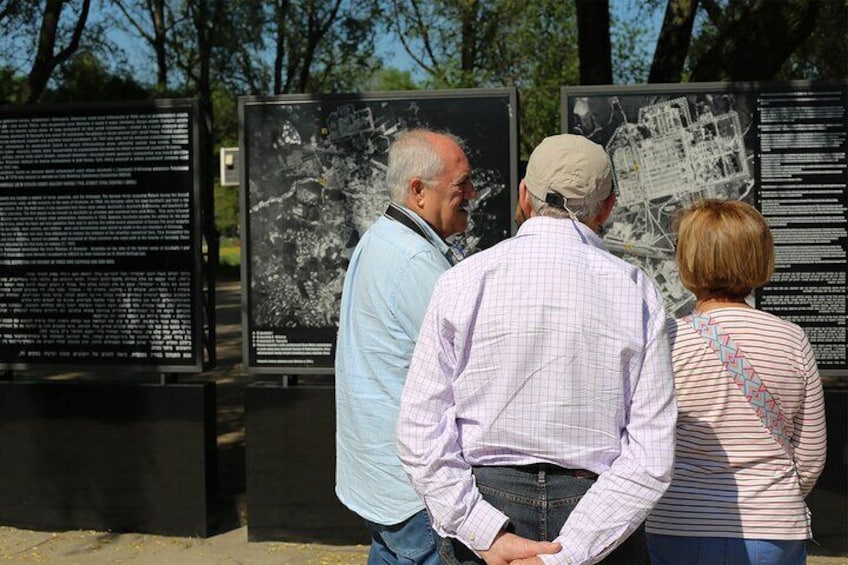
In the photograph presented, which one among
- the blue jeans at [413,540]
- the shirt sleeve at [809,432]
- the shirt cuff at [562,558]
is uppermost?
the shirt sleeve at [809,432]

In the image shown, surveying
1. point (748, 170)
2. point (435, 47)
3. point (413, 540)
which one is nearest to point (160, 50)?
point (435, 47)

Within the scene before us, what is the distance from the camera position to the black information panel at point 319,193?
18.7 ft

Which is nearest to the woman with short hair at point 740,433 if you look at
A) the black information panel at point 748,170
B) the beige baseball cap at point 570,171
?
the beige baseball cap at point 570,171

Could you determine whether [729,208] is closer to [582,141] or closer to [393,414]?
[582,141]

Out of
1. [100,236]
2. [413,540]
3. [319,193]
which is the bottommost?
[413,540]

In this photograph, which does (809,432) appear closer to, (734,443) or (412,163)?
(734,443)

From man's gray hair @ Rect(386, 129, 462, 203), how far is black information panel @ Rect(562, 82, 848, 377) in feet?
8.76

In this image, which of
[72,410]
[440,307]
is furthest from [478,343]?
[72,410]

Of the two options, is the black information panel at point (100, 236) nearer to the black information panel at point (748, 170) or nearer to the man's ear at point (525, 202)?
the black information panel at point (748, 170)

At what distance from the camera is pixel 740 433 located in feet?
8.84

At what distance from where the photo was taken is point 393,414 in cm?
311

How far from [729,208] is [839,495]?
337cm

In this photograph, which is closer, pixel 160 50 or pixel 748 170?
pixel 748 170

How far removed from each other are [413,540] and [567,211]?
1.19 metres
